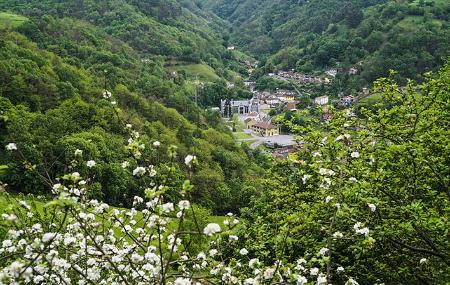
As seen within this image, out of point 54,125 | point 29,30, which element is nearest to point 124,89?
point 54,125

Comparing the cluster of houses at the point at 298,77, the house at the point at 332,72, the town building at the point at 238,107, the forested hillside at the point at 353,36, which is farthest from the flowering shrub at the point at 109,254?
the house at the point at 332,72

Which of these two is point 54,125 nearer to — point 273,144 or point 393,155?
point 393,155

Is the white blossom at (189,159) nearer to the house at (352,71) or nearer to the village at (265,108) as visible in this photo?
the village at (265,108)

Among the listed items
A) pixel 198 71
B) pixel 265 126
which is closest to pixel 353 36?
pixel 198 71

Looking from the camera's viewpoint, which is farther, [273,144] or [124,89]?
[273,144]

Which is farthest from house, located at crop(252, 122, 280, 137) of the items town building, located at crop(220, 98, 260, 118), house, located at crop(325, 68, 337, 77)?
house, located at crop(325, 68, 337, 77)

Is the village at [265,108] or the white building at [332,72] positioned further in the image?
the white building at [332,72]
